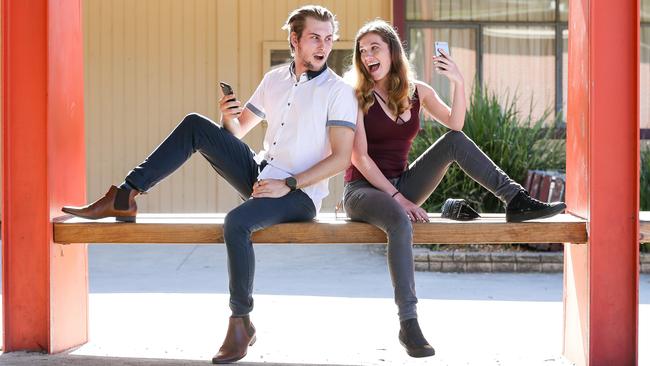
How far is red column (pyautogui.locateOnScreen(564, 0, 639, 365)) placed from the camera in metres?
4.20

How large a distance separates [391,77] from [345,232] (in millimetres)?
834

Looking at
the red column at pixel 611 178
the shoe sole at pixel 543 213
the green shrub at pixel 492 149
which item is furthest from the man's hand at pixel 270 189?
the green shrub at pixel 492 149

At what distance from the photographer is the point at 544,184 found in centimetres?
788

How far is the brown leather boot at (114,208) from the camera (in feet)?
14.6

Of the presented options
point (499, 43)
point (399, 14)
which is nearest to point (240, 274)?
point (399, 14)

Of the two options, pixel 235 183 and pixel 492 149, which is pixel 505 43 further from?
pixel 235 183

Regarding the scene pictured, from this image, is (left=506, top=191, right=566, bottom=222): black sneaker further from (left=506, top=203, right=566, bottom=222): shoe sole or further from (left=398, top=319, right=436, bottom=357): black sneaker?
(left=398, top=319, right=436, bottom=357): black sneaker

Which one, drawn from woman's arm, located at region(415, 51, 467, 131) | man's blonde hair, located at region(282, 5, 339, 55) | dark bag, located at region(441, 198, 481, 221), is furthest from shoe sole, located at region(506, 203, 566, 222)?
man's blonde hair, located at region(282, 5, 339, 55)

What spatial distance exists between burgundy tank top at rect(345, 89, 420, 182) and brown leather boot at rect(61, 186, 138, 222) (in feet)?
3.40

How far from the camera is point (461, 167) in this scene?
4.63 metres

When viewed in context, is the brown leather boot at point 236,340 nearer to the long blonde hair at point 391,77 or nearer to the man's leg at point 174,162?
the man's leg at point 174,162

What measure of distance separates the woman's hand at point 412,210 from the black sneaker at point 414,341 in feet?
1.75

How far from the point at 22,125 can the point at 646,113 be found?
25.7 feet

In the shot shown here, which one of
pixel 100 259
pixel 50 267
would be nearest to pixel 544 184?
pixel 100 259
